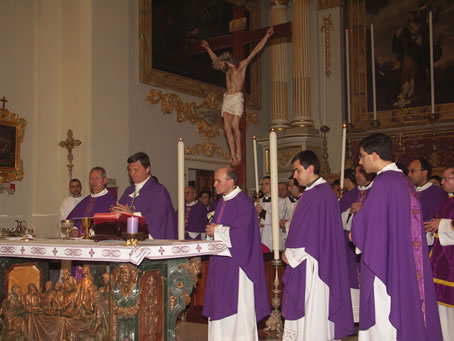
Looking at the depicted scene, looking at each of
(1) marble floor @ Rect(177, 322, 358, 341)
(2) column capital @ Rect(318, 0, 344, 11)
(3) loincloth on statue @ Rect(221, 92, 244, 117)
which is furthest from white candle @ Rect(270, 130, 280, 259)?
(2) column capital @ Rect(318, 0, 344, 11)

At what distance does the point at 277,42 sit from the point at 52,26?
5.07 metres

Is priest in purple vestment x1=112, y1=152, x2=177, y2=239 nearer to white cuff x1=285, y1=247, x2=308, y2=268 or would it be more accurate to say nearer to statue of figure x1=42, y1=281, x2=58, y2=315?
statue of figure x1=42, y1=281, x2=58, y2=315

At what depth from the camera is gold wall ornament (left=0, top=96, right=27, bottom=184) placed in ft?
33.0

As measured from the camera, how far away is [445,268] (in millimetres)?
5328

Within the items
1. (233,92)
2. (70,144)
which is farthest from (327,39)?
(70,144)

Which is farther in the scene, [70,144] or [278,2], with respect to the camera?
[278,2]

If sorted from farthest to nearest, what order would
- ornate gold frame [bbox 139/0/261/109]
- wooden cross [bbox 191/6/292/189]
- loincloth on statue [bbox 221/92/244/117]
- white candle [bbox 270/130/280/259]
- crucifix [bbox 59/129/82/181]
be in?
1. ornate gold frame [bbox 139/0/261/109]
2. crucifix [bbox 59/129/82/181]
3. loincloth on statue [bbox 221/92/244/117]
4. wooden cross [bbox 191/6/292/189]
5. white candle [bbox 270/130/280/259]

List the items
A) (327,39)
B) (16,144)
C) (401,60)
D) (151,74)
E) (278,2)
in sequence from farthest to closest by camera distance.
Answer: (327,39)
(278,2)
(401,60)
(151,74)
(16,144)

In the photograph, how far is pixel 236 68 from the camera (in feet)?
25.3

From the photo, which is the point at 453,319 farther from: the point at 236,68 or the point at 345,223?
the point at 236,68

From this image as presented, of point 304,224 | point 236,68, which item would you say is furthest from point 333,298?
point 236,68

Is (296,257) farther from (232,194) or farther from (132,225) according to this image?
(132,225)

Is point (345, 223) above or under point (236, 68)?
under

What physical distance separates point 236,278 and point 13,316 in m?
1.97
